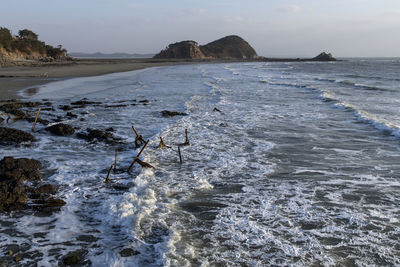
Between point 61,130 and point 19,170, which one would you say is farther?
point 61,130

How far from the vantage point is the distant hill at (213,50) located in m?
135

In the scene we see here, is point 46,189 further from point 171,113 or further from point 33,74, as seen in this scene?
point 33,74

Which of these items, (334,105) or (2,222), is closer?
(2,222)

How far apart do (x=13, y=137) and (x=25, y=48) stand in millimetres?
55834

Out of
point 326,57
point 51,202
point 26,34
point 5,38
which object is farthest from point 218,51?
point 51,202

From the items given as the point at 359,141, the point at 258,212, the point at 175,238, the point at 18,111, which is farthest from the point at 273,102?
the point at 175,238

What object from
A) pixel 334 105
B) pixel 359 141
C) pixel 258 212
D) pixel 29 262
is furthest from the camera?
pixel 334 105

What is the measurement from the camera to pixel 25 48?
56.8 meters

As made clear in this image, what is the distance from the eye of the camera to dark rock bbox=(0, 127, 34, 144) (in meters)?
8.95

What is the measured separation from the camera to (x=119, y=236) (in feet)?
15.0

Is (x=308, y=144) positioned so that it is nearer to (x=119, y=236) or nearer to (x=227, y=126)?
(x=227, y=126)

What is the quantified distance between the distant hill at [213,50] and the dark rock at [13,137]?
127150 mm

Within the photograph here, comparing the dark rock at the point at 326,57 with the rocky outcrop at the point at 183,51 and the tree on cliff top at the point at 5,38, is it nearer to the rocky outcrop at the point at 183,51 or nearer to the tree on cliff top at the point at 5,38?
the rocky outcrop at the point at 183,51

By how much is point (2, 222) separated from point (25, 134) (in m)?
5.15
